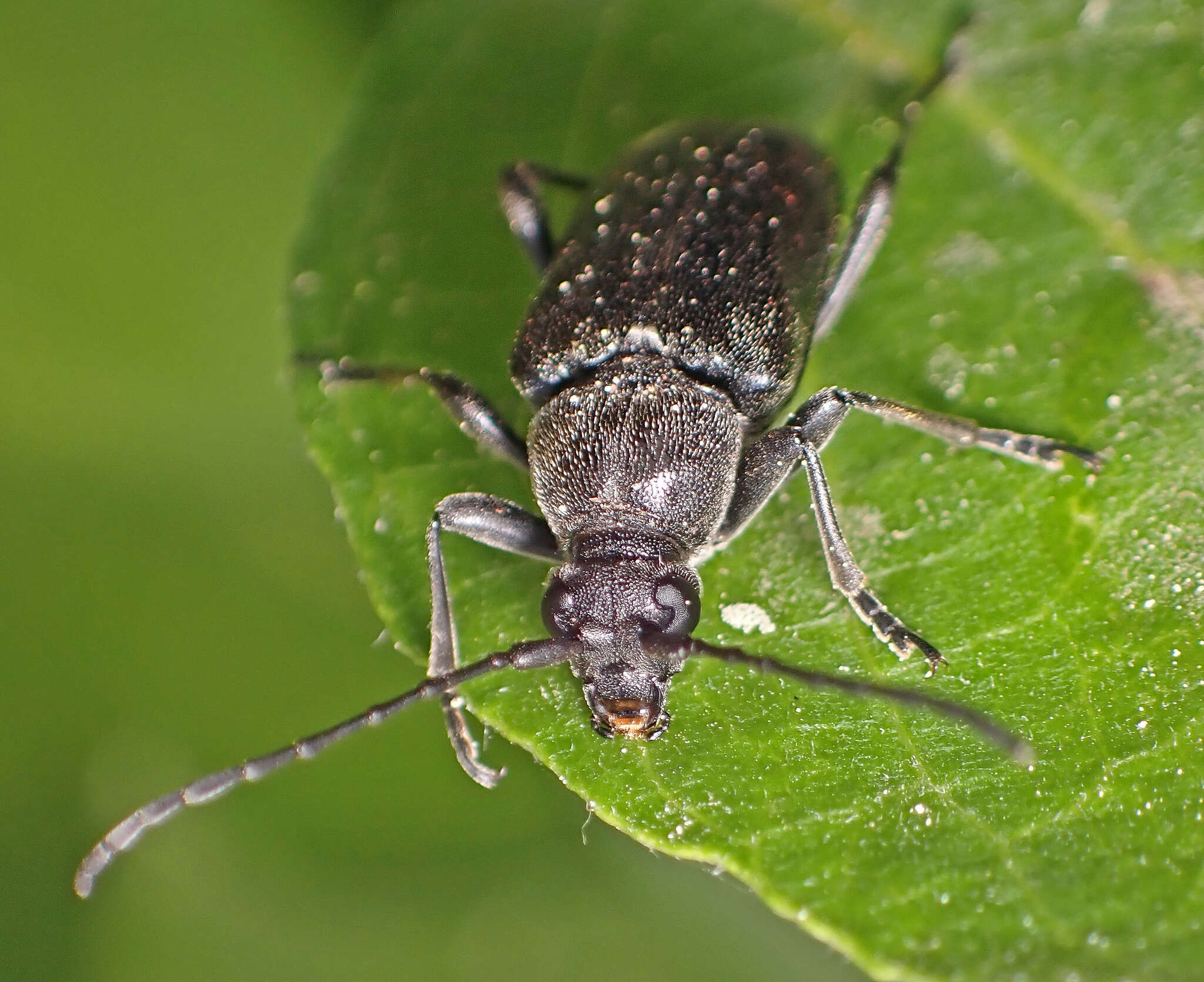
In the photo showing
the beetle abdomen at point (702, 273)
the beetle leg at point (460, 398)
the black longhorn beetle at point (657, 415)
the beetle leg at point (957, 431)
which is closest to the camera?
the black longhorn beetle at point (657, 415)

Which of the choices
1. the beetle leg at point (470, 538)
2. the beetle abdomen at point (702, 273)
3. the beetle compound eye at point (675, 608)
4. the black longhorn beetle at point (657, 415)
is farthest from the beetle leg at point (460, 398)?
the beetle compound eye at point (675, 608)

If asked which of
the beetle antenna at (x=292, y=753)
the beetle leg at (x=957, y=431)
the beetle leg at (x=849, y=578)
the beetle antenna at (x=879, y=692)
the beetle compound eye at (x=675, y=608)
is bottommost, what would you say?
the beetle antenna at (x=292, y=753)

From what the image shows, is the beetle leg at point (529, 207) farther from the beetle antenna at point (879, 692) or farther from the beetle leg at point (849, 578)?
the beetle antenna at point (879, 692)

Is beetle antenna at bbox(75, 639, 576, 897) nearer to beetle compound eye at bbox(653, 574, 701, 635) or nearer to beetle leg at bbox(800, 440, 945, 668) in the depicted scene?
beetle compound eye at bbox(653, 574, 701, 635)

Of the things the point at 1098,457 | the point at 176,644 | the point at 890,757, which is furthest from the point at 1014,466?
the point at 176,644

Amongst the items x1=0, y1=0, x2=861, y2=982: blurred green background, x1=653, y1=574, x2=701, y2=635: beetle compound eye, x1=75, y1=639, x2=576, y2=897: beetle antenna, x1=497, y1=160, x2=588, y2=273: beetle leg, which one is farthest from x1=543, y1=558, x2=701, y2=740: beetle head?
x1=497, y1=160, x2=588, y2=273: beetle leg

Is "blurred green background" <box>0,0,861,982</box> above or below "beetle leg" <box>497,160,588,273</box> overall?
below
